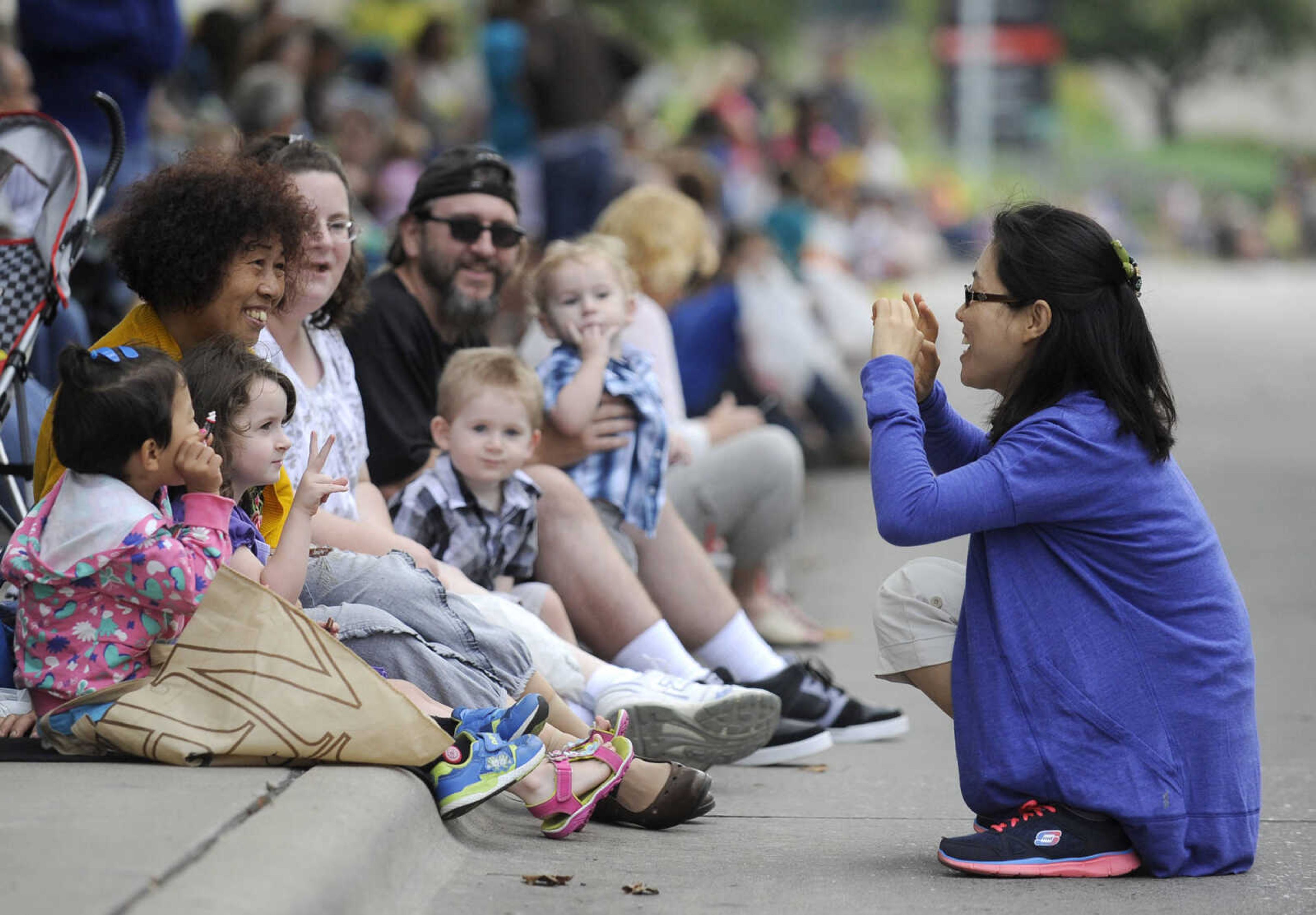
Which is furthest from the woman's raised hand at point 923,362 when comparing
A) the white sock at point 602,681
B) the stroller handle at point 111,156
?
the stroller handle at point 111,156

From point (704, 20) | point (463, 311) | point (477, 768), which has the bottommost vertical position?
point (477, 768)

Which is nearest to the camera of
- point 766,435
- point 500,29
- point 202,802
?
point 202,802

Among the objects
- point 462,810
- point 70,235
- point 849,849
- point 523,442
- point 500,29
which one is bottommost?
point 849,849

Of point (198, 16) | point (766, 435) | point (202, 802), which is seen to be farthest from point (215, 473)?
point (198, 16)

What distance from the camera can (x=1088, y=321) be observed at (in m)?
3.43

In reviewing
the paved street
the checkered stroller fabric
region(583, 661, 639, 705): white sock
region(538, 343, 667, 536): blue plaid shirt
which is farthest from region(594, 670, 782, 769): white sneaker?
the checkered stroller fabric

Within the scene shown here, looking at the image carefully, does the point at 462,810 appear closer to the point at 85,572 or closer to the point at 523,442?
the point at 85,572

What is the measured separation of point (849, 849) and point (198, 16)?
1013 cm

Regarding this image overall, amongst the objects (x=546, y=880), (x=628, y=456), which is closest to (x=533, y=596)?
(x=628, y=456)

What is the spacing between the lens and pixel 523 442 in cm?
457

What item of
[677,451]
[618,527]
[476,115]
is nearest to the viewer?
[618,527]

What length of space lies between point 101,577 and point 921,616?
66.4 inches

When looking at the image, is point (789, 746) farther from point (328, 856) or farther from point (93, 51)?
point (93, 51)

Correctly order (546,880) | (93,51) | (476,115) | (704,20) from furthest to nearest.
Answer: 1. (704,20)
2. (476,115)
3. (93,51)
4. (546,880)
